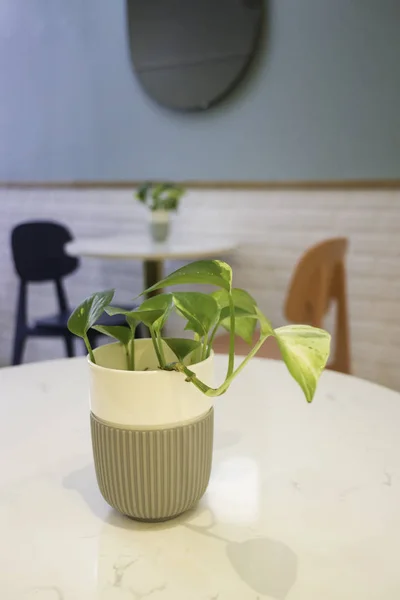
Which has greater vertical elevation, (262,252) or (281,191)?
(281,191)

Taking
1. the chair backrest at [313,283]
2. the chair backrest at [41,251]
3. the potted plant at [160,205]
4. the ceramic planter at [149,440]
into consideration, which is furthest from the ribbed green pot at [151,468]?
the chair backrest at [41,251]

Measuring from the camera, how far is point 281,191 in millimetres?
2531

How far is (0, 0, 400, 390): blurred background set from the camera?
2.34 m

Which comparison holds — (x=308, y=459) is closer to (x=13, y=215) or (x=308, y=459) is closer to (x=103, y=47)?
(x=103, y=47)

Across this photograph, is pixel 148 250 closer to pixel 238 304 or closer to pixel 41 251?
pixel 41 251

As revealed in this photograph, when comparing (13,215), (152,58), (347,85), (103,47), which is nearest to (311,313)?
(347,85)

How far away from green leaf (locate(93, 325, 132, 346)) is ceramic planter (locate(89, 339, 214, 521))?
39 mm

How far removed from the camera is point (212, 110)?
2576mm

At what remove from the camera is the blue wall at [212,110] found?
2.31 m

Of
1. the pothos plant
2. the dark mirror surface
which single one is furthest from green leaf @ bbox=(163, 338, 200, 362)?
the dark mirror surface

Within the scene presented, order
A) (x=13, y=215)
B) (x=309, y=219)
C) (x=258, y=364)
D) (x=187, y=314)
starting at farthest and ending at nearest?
(x=13, y=215), (x=309, y=219), (x=258, y=364), (x=187, y=314)

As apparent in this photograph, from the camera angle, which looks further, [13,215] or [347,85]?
[13,215]

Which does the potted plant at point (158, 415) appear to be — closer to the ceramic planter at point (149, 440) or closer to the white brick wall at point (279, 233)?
the ceramic planter at point (149, 440)

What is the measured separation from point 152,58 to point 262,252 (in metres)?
1.02
